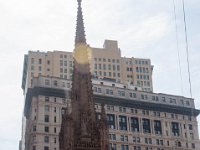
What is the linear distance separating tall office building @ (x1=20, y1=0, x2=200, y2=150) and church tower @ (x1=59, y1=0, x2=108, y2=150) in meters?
23.4

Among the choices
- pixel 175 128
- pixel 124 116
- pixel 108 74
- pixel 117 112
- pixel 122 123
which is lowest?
pixel 175 128

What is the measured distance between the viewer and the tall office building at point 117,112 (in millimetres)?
132375

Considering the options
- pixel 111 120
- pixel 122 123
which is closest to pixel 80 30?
pixel 111 120

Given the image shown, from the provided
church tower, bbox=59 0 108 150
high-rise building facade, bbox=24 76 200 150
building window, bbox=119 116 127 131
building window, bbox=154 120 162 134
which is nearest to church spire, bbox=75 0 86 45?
church tower, bbox=59 0 108 150

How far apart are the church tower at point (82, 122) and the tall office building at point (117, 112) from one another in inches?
920

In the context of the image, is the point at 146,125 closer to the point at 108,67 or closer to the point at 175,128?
the point at 175,128

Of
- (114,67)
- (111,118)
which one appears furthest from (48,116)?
(114,67)

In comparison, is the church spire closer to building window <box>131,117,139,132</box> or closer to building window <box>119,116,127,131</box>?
building window <box>119,116,127,131</box>

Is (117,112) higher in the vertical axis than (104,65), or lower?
lower

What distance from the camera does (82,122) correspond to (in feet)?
317

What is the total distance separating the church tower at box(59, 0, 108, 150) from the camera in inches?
3730

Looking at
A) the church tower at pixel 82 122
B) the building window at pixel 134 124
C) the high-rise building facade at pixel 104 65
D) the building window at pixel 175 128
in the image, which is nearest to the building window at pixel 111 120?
the building window at pixel 134 124

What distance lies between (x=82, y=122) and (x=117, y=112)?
4634 cm

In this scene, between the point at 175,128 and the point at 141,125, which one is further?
the point at 175,128
